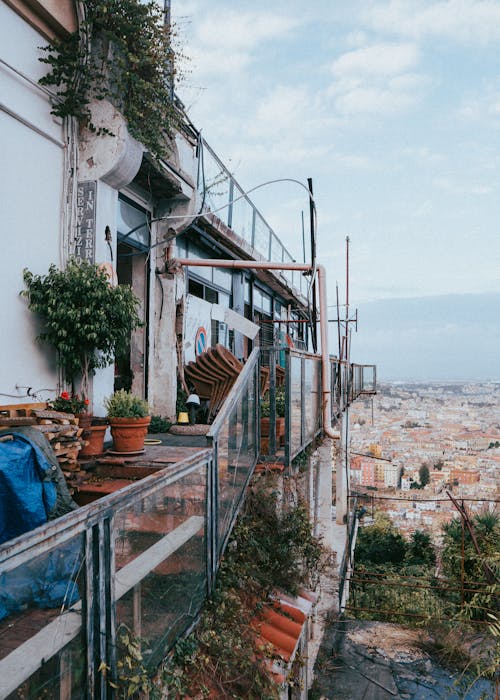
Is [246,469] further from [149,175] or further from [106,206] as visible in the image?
[149,175]

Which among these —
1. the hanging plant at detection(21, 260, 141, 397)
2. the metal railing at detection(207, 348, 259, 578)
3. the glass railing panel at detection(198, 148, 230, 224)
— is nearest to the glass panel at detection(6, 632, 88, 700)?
the metal railing at detection(207, 348, 259, 578)

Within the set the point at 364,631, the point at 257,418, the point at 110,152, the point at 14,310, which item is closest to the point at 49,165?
the point at 110,152

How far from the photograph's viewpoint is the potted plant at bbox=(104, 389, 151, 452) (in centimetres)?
532

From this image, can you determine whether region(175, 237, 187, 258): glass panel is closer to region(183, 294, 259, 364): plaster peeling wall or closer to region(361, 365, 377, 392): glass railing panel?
region(183, 294, 259, 364): plaster peeling wall

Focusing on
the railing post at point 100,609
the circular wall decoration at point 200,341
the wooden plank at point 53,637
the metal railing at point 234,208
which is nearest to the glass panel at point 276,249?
the metal railing at point 234,208

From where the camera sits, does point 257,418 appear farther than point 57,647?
Yes

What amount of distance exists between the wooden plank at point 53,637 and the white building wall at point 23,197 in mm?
3117

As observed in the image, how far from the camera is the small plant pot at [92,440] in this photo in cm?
525

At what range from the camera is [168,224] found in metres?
8.48

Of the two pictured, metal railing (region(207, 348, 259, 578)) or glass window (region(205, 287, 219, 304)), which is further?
glass window (region(205, 287, 219, 304))

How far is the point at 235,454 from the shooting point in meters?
4.62

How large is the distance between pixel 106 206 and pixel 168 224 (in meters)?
2.22

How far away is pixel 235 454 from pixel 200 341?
5342 mm

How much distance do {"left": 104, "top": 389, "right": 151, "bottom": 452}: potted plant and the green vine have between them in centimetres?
324
